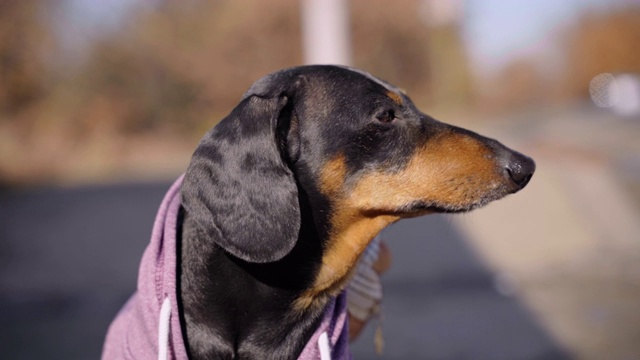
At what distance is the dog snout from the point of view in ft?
8.84

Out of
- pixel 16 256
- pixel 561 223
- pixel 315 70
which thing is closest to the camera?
pixel 315 70

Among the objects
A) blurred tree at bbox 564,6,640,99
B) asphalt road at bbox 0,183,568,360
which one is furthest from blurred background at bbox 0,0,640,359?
blurred tree at bbox 564,6,640,99

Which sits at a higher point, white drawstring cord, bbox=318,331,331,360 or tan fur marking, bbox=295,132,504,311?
tan fur marking, bbox=295,132,504,311

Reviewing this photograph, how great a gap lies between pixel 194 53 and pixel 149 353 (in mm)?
16406

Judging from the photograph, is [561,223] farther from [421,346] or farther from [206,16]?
[206,16]

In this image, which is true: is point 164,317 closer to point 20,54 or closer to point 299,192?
point 299,192

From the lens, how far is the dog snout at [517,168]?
2693 mm

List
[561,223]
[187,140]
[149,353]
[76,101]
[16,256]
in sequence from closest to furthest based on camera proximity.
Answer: [149,353] < [16,256] < [561,223] < [76,101] < [187,140]

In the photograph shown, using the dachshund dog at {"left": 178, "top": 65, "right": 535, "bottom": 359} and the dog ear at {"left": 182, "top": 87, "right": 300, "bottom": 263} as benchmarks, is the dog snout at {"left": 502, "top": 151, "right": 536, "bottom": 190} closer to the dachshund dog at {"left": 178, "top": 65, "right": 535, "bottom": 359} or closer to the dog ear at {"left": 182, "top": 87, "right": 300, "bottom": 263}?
the dachshund dog at {"left": 178, "top": 65, "right": 535, "bottom": 359}

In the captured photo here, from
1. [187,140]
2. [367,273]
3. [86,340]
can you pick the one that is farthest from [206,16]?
[367,273]

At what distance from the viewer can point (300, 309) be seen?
2.70 meters

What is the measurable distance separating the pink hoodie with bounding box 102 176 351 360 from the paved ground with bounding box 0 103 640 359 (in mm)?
2719

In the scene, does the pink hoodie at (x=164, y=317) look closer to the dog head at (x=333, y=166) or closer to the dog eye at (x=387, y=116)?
the dog head at (x=333, y=166)

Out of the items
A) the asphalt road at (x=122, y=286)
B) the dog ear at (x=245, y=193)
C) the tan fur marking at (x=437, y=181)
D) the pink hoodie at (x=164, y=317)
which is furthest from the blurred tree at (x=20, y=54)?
the tan fur marking at (x=437, y=181)
